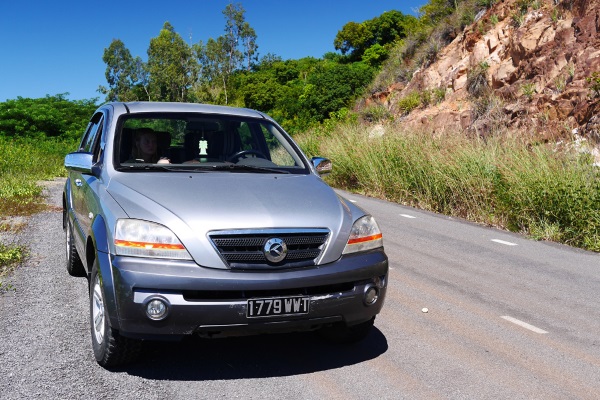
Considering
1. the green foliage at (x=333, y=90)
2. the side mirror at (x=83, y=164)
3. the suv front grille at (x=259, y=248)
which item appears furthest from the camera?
the green foliage at (x=333, y=90)

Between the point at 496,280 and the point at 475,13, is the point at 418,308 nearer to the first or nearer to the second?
the point at 496,280

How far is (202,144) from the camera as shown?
213 inches

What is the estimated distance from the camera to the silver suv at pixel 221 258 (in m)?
3.69

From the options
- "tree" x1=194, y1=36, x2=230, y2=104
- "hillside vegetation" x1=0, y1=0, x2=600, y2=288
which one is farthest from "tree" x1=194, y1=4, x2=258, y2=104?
"hillside vegetation" x1=0, y1=0, x2=600, y2=288

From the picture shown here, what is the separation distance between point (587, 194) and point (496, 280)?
3.17 meters

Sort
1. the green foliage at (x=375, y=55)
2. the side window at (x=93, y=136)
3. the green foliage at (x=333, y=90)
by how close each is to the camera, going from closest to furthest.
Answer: the side window at (x=93, y=136)
the green foliage at (x=333, y=90)
the green foliage at (x=375, y=55)

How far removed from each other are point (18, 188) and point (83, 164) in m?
10.2

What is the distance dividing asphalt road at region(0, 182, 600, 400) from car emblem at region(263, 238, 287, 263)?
786 millimetres

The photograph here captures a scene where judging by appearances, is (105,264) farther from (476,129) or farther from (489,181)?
(476,129)

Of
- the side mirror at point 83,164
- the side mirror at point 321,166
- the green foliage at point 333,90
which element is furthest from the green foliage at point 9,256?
the green foliage at point 333,90

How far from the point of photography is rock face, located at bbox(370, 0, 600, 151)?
1622cm

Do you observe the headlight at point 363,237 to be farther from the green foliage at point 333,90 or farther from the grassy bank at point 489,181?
the green foliage at point 333,90

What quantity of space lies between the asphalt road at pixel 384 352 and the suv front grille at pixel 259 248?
2.46 feet

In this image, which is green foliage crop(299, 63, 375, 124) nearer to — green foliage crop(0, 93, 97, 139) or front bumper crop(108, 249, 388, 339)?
green foliage crop(0, 93, 97, 139)
